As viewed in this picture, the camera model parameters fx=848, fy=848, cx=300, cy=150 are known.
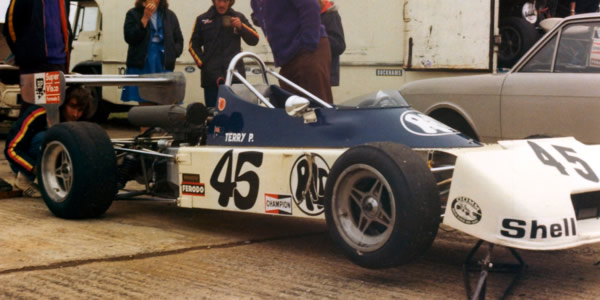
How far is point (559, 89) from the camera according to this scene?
20.4 ft

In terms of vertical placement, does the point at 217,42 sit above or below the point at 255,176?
above

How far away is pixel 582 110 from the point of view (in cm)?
607

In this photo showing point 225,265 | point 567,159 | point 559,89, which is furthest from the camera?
→ point 559,89

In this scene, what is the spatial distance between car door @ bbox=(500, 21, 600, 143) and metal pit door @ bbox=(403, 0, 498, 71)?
279cm

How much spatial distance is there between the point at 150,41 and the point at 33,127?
270 cm

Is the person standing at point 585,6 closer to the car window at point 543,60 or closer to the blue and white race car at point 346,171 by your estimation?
the car window at point 543,60

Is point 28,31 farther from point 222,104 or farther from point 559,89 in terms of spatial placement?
point 559,89

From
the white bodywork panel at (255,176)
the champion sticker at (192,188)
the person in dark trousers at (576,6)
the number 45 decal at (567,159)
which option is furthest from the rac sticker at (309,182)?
the person in dark trousers at (576,6)

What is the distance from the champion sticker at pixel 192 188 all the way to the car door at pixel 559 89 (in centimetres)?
261

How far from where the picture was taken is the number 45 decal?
3.83m

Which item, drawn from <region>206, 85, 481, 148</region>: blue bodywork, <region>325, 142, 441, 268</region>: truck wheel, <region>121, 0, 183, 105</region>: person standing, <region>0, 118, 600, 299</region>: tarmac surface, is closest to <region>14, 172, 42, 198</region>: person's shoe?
<region>0, 118, 600, 299</region>: tarmac surface

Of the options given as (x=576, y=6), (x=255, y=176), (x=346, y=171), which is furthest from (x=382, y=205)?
(x=576, y=6)

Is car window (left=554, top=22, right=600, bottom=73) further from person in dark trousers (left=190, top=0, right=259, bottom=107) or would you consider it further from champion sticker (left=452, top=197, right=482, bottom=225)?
person in dark trousers (left=190, top=0, right=259, bottom=107)

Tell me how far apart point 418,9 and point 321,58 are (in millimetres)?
4164
